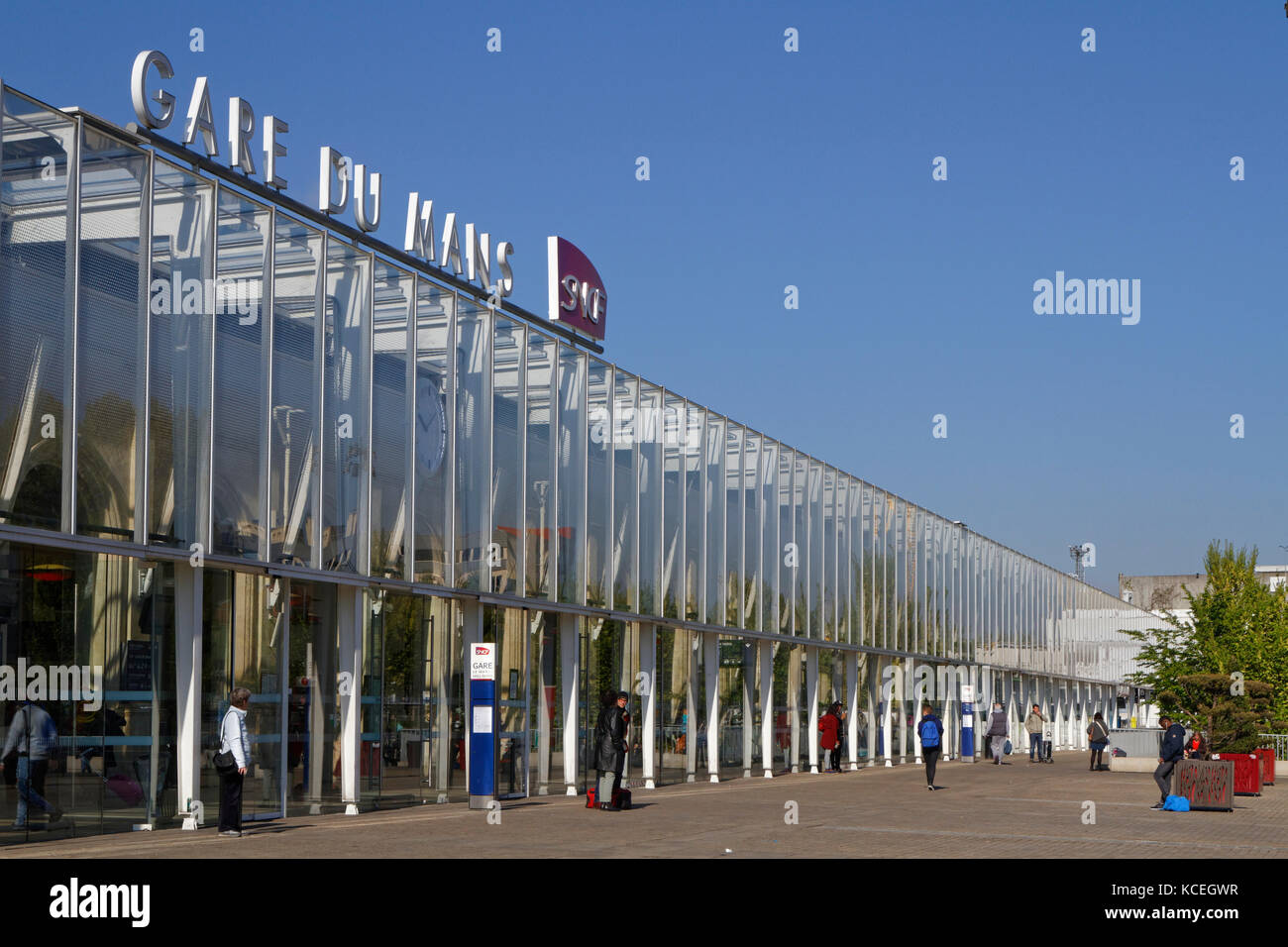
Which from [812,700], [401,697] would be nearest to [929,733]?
[812,700]

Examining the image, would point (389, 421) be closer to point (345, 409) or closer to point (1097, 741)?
point (345, 409)

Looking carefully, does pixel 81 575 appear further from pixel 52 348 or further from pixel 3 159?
pixel 3 159

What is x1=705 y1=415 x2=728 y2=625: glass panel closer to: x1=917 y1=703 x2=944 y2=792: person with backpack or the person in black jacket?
x1=917 y1=703 x2=944 y2=792: person with backpack

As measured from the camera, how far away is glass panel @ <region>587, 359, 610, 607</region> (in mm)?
31625

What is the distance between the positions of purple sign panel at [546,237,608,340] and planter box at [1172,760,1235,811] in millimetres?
15889

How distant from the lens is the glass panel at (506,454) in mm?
27953

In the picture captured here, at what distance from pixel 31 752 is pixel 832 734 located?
2814 centimetres

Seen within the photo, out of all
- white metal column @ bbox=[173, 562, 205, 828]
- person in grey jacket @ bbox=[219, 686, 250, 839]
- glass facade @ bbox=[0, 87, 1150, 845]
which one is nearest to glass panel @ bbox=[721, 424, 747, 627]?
glass facade @ bbox=[0, 87, 1150, 845]

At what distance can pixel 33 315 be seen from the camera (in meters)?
17.4

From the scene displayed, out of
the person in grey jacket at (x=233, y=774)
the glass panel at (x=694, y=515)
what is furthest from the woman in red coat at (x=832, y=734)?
the person in grey jacket at (x=233, y=774)

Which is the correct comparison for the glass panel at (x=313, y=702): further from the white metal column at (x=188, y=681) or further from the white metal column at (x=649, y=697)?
the white metal column at (x=649, y=697)

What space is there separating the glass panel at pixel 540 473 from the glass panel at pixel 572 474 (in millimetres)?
558

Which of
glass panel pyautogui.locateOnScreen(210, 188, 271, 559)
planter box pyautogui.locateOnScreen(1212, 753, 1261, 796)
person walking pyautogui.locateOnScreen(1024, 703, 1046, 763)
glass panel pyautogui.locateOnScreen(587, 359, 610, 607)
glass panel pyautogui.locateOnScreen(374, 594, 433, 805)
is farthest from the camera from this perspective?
person walking pyautogui.locateOnScreen(1024, 703, 1046, 763)
